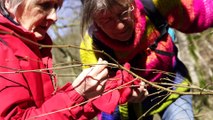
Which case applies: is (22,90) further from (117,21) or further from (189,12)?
(189,12)

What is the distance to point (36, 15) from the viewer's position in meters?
1.57

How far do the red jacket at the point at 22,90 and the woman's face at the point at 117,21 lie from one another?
0.44 metres

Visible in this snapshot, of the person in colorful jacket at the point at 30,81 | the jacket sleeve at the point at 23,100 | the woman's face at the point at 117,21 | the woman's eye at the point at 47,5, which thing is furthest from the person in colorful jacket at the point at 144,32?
the jacket sleeve at the point at 23,100

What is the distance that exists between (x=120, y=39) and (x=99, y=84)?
23.0 inches

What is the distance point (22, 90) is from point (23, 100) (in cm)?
3

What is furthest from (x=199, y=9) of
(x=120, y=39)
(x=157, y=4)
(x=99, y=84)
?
(x=99, y=84)

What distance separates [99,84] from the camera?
1.38 meters

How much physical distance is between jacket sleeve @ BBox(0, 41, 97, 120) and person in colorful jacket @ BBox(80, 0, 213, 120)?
48 cm

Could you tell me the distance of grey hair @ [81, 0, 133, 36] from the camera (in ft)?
5.85

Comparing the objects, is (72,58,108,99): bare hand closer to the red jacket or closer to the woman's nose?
the red jacket

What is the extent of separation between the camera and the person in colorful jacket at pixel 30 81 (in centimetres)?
130

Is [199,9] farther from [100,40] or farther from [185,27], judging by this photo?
[100,40]

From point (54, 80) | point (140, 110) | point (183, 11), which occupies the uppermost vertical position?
point (183, 11)

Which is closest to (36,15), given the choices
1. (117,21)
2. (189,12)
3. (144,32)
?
(117,21)
